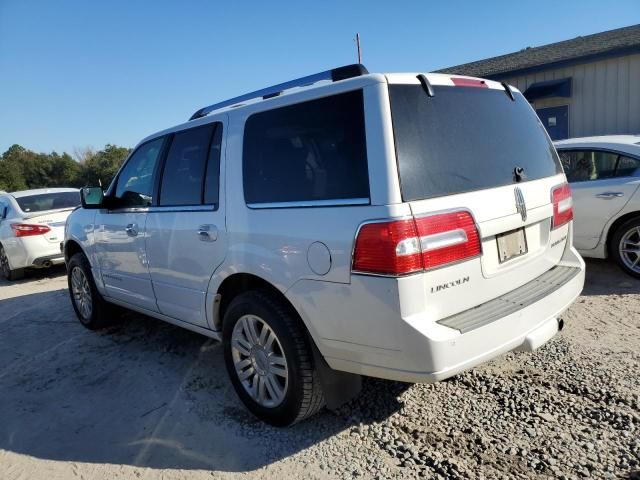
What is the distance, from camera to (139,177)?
411 cm

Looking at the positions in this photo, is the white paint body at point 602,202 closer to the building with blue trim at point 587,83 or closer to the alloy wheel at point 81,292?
the alloy wheel at point 81,292

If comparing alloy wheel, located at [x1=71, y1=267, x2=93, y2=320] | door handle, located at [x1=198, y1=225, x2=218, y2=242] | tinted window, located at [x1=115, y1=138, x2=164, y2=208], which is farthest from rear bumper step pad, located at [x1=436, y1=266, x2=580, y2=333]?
alloy wheel, located at [x1=71, y1=267, x2=93, y2=320]

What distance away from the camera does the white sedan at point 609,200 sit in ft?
17.0

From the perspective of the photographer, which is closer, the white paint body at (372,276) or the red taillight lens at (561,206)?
the white paint body at (372,276)

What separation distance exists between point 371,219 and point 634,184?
434 centimetres

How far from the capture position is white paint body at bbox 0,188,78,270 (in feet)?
26.0

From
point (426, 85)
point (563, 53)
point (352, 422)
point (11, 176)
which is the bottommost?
point (352, 422)

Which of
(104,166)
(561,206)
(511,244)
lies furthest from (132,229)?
(104,166)

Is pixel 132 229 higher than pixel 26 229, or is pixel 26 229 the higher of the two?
pixel 132 229

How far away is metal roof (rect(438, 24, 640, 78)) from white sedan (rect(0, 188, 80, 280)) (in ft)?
34.7

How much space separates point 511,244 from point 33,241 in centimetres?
789

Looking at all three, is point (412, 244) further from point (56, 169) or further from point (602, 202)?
point (56, 169)

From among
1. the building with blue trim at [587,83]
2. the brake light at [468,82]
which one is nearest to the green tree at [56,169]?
the building with blue trim at [587,83]

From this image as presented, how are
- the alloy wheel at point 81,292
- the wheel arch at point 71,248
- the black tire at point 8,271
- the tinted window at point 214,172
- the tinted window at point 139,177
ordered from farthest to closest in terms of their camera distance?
the black tire at point 8,271, the wheel arch at point 71,248, the alloy wheel at point 81,292, the tinted window at point 139,177, the tinted window at point 214,172
